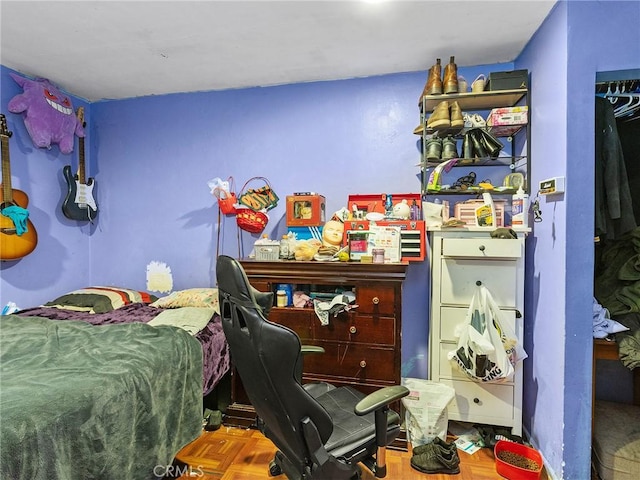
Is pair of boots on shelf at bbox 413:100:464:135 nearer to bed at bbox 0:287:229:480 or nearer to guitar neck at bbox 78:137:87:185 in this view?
bed at bbox 0:287:229:480

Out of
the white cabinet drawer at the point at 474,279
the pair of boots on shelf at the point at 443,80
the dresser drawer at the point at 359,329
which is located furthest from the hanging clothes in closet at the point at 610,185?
the dresser drawer at the point at 359,329

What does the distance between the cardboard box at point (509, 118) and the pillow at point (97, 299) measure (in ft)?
10.5

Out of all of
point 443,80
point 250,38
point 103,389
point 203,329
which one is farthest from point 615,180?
point 103,389

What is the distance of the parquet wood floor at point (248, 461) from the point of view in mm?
1823

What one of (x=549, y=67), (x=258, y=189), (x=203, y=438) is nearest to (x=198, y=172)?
(x=258, y=189)

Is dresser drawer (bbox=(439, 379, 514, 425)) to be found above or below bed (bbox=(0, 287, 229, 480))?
below

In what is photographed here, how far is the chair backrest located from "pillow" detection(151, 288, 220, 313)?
4.47 ft

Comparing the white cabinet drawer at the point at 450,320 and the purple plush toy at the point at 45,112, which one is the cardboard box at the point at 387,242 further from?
the purple plush toy at the point at 45,112

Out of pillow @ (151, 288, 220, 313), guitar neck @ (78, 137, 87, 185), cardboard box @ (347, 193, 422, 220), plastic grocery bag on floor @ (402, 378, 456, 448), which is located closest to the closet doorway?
plastic grocery bag on floor @ (402, 378, 456, 448)

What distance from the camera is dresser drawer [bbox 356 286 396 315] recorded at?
2.07 m

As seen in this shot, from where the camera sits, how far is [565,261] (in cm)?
167

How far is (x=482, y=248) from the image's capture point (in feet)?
6.78

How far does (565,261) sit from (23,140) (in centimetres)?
397

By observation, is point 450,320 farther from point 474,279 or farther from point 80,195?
point 80,195
